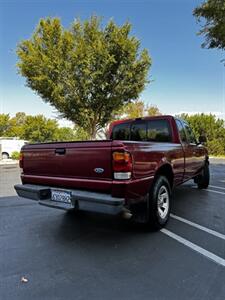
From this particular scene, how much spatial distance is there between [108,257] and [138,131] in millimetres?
2972

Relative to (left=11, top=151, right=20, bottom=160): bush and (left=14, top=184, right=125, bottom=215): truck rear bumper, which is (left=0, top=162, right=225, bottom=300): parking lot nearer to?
(left=14, top=184, right=125, bottom=215): truck rear bumper

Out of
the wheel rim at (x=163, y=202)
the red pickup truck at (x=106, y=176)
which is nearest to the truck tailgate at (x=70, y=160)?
the red pickup truck at (x=106, y=176)

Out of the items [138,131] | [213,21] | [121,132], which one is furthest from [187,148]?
[213,21]

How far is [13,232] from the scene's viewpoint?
4.34 meters

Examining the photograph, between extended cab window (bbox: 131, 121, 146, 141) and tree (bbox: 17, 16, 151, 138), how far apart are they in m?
13.5

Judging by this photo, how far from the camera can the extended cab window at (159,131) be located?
5478 mm

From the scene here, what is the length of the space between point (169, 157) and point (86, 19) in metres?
17.7

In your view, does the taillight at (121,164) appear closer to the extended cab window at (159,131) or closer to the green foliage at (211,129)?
the extended cab window at (159,131)

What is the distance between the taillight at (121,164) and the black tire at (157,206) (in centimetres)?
90

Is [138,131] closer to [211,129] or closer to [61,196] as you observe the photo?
[61,196]

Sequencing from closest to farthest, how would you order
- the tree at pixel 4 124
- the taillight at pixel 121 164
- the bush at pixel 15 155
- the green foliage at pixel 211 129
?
the taillight at pixel 121 164, the bush at pixel 15 155, the green foliage at pixel 211 129, the tree at pixel 4 124

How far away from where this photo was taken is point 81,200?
3.62m

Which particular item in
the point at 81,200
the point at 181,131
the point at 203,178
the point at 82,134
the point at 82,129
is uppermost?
the point at 82,134

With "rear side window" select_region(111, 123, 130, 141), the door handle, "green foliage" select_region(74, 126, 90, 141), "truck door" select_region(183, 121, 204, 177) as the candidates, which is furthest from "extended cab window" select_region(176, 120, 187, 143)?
"green foliage" select_region(74, 126, 90, 141)
